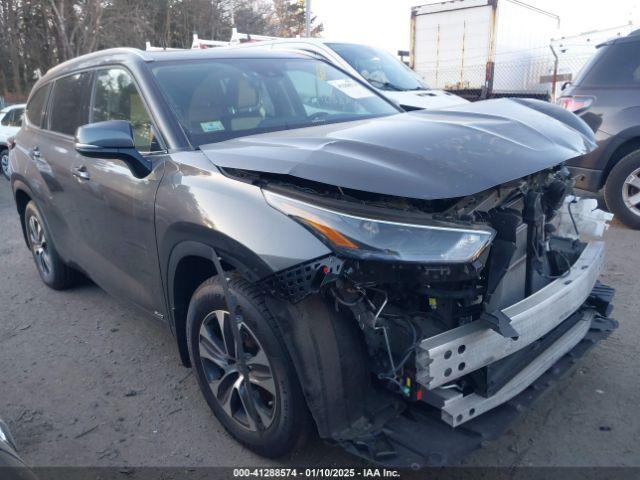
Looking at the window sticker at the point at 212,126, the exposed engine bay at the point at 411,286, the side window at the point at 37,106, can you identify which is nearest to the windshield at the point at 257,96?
the window sticker at the point at 212,126

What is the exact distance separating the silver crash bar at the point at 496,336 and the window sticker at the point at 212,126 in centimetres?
167

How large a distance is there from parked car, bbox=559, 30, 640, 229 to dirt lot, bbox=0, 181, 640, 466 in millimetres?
1751

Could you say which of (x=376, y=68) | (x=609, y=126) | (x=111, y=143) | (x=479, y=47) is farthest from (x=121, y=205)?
(x=479, y=47)

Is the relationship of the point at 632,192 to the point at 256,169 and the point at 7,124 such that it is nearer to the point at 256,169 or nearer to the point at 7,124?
the point at 256,169

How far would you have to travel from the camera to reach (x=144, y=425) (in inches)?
120

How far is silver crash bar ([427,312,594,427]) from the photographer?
2168 mm

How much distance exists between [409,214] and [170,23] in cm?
3673

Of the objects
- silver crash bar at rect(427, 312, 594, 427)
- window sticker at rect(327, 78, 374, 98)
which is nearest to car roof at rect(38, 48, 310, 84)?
window sticker at rect(327, 78, 374, 98)

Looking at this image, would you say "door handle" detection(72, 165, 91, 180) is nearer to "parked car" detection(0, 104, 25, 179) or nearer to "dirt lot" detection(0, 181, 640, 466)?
"dirt lot" detection(0, 181, 640, 466)

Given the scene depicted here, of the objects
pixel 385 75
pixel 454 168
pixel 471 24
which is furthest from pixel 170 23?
pixel 454 168

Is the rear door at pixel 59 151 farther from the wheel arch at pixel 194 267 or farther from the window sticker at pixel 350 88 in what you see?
the window sticker at pixel 350 88

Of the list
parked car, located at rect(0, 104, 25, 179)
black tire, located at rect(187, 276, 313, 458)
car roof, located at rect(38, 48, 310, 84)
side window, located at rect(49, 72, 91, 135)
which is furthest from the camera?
parked car, located at rect(0, 104, 25, 179)

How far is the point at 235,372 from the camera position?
2.65 m

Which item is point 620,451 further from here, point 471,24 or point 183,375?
point 471,24
